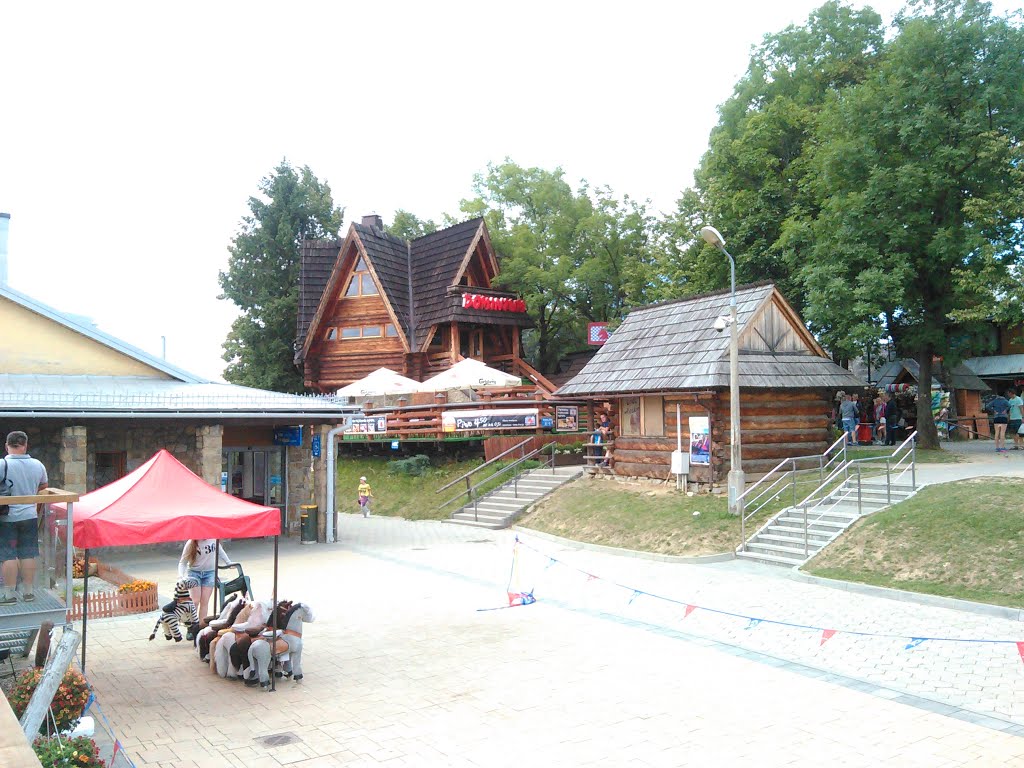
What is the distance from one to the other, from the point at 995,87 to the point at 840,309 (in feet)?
22.0

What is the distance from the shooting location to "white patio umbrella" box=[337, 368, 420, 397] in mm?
30188

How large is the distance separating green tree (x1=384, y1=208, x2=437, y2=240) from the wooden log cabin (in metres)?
26.4

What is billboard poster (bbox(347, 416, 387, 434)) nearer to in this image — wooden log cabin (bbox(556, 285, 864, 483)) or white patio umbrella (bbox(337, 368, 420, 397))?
white patio umbrella (bbox(337, 368, 420, 397))

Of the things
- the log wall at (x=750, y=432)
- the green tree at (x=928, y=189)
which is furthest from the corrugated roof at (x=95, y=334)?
the green tree at (x=928, y=189)

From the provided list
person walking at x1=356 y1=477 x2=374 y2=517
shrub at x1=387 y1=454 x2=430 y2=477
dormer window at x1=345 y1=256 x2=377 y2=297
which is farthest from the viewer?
dormer window at x1=345 y1=256 x2=377 y2=297

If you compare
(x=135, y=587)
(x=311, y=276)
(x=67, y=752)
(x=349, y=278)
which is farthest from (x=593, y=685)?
(x=311, y=276)

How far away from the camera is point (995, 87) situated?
21141 millimetres

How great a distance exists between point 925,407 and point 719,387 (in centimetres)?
906

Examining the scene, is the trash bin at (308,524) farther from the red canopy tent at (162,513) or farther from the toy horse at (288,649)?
the toy horse at (288,649)

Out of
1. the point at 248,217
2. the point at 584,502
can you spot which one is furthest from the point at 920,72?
the point at 248,217

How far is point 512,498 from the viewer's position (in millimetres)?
24922

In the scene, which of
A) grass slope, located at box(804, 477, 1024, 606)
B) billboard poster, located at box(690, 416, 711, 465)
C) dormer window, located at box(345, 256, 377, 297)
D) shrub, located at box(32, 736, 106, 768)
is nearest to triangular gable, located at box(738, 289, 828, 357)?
billboard poster, located at box(690, 416, 711, 465)

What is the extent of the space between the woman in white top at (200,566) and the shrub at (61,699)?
3989mm

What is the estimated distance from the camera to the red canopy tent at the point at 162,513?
9062 millimetres
